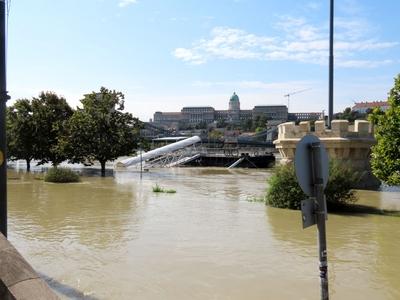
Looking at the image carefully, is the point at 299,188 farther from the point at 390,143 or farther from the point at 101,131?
the point at 101,131

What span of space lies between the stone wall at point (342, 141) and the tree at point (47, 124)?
78.0 feet

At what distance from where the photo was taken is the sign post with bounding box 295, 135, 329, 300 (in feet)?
15.1

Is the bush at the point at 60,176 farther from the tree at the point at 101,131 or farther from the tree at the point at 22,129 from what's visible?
the tree at the point at 22,129

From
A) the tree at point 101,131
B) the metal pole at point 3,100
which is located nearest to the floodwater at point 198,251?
Answer: the metal pole at point 3,100

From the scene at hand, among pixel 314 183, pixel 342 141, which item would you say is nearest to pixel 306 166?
pixel 314 183

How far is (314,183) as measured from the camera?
184 inches

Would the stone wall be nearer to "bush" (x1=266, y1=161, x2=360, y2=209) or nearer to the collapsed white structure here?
"bush" (x1=266, y1=161, x2=360, y2=209)

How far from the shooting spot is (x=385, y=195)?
27.5 metres

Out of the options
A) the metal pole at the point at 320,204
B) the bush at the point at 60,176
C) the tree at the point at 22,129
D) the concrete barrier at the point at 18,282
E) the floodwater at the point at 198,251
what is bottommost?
the floodwater at the point at 198,251

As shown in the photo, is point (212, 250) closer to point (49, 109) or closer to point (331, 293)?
point (331, 293)

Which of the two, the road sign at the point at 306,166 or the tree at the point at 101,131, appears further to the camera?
the tree at the point at 101,131

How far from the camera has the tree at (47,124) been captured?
47219mm

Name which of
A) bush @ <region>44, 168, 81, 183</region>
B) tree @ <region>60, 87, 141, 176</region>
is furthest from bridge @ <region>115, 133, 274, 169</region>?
Result: bush @ <region>44, 168, 81, 183</region>

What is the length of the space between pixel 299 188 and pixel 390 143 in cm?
394
